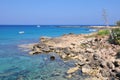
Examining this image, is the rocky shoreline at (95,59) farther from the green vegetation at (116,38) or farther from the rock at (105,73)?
the green vegetation at (116,38)

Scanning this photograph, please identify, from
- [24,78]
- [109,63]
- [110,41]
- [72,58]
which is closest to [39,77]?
[24,78]

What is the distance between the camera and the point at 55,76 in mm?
27766

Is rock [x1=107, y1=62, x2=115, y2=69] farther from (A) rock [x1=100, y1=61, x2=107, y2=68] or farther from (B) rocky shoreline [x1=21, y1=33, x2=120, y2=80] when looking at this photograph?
(A) rock [x1=100, y1=61, x2=107, y2=68]

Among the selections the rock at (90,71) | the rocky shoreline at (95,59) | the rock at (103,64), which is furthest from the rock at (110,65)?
the rock at (90,71)

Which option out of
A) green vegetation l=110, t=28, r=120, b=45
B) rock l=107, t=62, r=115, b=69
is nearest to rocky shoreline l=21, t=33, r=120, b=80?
rock l=107, t=62, r=115, b=69

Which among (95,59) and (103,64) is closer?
(103,64)

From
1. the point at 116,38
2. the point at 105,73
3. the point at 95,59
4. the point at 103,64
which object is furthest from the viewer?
the point at 116,38

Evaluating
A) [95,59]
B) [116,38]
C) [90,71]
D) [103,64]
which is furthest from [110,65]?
[116,38]

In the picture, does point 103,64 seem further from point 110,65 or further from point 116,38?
point 116,38

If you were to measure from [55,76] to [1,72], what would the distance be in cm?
741

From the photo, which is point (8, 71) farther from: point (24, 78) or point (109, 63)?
point (109, 63)

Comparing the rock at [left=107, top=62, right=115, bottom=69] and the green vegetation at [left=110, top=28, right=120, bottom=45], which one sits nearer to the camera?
the rock at [left=107, top=62, right=115, bottom=69]

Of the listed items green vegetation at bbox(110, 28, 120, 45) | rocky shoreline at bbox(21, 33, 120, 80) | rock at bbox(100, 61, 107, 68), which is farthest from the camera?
green vegetation at bbox(110, 28, 120, 45)

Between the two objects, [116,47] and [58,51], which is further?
[58,51]
